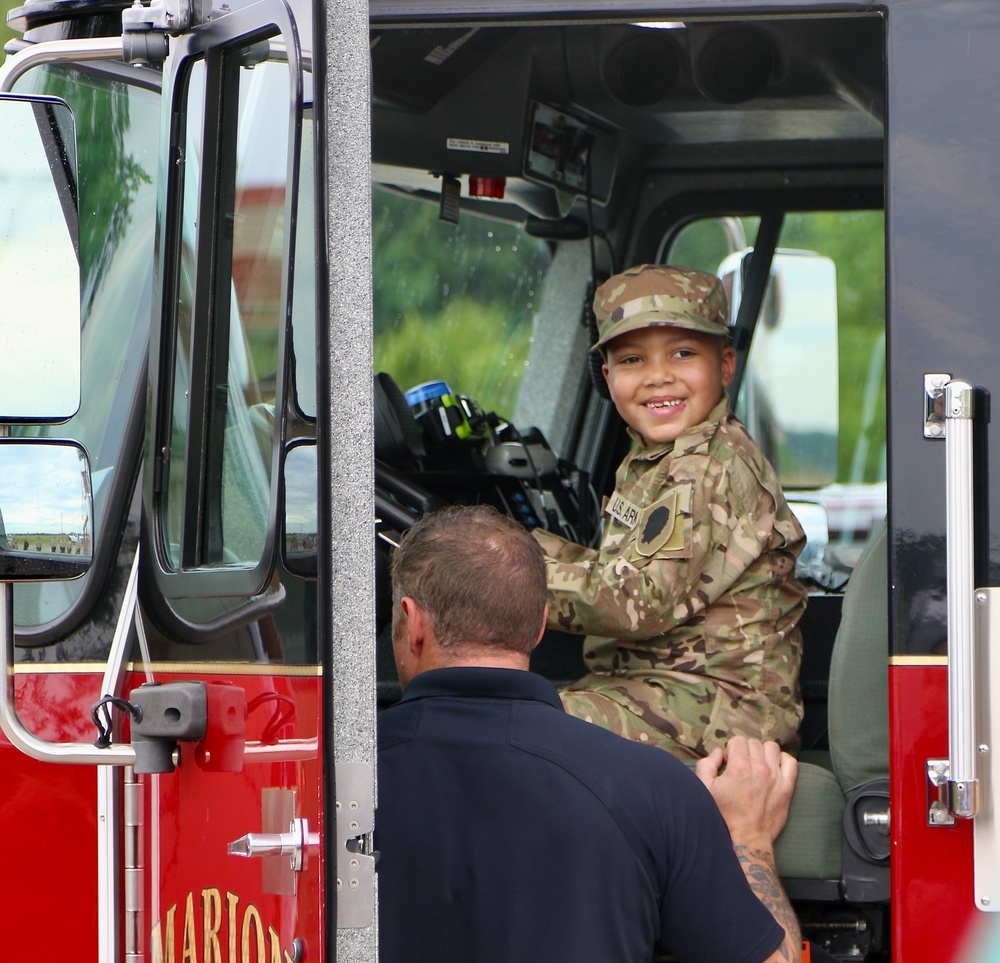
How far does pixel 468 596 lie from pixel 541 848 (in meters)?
0.34

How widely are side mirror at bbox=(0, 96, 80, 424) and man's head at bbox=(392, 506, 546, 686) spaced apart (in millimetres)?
573

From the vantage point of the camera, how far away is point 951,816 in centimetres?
167

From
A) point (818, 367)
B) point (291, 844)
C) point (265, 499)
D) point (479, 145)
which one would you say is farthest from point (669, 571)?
point (818, 367)

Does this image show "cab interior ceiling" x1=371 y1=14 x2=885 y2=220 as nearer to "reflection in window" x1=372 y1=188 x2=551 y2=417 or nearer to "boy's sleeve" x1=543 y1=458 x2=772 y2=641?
"reflection in window" x1=372 y1=188 x2=551 y2=417

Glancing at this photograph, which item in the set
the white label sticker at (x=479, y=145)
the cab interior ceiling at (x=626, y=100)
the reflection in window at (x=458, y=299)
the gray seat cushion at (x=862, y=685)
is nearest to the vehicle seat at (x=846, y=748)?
the gray seat cushion at (x=862, y=685)

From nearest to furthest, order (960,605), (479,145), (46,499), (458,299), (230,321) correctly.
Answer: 1. (46,499)
2. (230,321)
3. (960,605)
4. (479,145)
5. (458,299)

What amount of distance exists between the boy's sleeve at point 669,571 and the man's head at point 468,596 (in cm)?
37

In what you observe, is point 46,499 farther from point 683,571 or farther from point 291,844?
point 683,571

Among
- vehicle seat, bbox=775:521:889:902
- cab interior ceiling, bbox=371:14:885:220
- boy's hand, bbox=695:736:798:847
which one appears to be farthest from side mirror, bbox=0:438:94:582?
cab interior ceiling, bbox=371:14:885:220

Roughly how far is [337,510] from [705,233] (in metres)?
2.60

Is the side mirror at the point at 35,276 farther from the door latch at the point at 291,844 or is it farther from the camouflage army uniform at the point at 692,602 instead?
the camouflage army uniform at the point at 692,602

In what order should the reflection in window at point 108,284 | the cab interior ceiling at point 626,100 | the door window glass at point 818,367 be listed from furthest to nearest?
the door window glass at point 818,367 < the cab interior ceiling at point 626,100 < the reflection in window at point 108,284

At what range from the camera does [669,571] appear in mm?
2232

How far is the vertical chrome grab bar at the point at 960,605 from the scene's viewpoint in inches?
64.2
